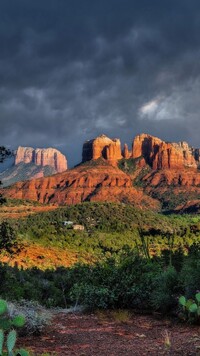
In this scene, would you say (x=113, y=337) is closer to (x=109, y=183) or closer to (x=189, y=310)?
(x=189, y=310)

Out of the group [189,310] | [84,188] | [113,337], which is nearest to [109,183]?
[84,188]

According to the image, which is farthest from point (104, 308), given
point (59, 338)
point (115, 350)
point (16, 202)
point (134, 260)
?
point (16, 202)

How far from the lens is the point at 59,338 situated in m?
8.87

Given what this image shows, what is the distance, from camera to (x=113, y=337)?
354 inches

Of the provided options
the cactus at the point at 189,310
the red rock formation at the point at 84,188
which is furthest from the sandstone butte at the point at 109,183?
the cactus at the point at 189,310

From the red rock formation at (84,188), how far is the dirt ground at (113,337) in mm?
139118

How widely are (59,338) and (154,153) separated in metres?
193

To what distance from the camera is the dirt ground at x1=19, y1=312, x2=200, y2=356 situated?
757 cm

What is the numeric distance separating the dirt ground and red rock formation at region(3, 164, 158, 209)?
456 ft

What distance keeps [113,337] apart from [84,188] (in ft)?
519

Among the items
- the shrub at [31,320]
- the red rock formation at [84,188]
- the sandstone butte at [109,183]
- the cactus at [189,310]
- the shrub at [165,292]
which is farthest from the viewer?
the sandstone butte at [109,183]

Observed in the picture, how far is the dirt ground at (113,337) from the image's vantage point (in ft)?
24.8

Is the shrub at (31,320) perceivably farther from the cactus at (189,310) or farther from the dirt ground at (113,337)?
the cactus at (189,310)

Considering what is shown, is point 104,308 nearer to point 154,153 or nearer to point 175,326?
point 175,326
